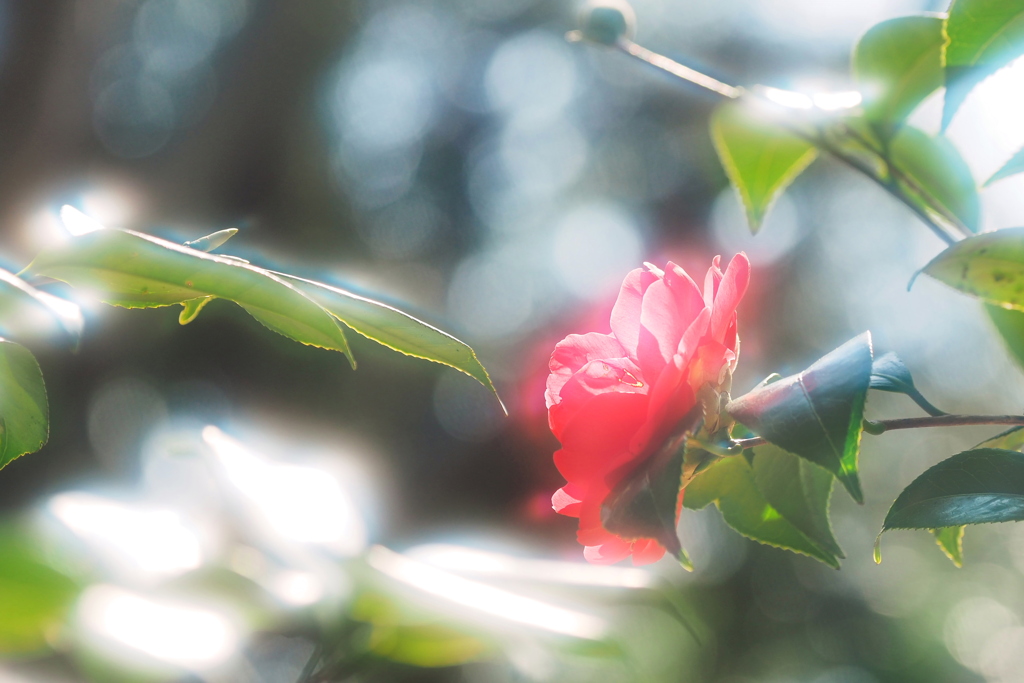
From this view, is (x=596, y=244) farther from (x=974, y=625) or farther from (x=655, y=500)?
(x=974, y=625)

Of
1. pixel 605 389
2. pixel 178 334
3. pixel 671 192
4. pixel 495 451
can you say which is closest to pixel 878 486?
pixel 671 192

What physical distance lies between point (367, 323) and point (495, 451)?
8.11ft

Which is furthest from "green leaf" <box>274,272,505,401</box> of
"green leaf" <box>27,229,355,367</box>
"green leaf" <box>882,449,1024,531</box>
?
"green leaf" <box>882,449,1024,531</box>

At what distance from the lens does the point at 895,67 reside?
0.52 metres

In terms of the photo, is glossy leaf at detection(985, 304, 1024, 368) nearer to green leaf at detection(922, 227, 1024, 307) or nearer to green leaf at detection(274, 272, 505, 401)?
green leaf at detection(922, 227, 1024, 307)

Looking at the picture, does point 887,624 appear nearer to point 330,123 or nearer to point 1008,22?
point 330,123

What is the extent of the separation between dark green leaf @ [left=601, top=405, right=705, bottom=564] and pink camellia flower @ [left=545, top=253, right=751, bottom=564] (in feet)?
0.06

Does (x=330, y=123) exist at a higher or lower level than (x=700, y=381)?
higher

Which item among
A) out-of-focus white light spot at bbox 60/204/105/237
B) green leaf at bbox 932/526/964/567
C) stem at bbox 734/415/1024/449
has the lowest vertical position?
green leaf at bbox 932/526/964/567

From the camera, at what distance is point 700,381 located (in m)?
0.35

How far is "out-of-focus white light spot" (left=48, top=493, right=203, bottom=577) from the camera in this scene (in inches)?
11.2

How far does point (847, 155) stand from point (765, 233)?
118 inches

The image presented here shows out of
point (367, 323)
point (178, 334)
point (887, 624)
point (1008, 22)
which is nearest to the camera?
point (367, 323)

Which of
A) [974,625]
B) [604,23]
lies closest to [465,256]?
[604,23]
